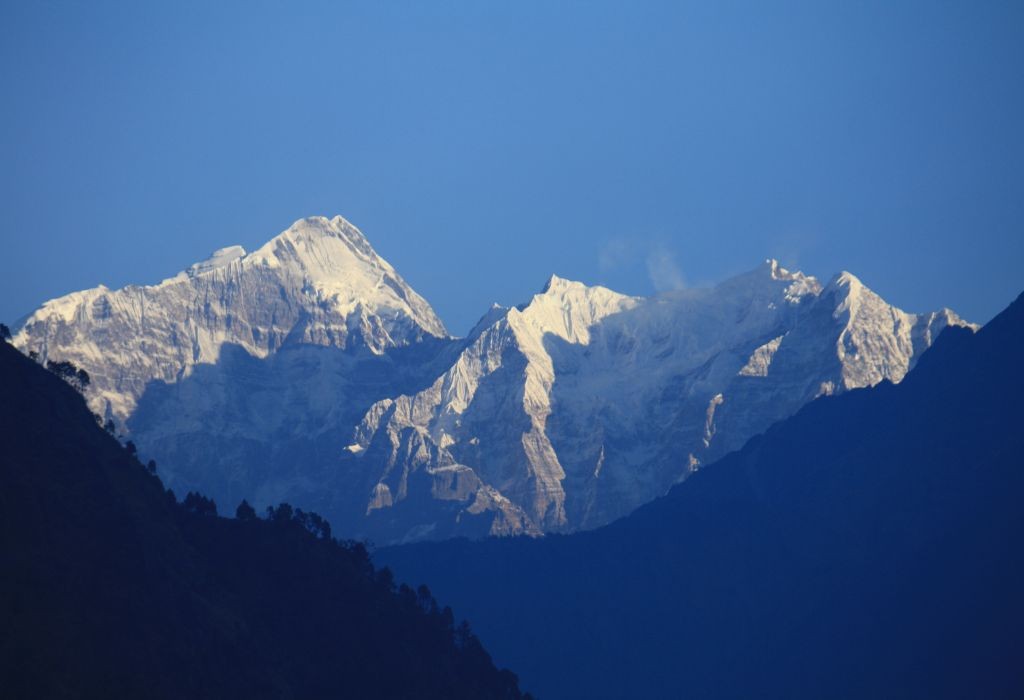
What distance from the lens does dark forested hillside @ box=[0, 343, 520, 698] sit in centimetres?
15575

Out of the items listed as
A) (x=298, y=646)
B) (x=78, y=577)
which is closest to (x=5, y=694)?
(x=78, y=577)

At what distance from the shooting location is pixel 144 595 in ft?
549

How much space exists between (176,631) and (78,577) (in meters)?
10.0

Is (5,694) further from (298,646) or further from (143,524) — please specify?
(298,646)

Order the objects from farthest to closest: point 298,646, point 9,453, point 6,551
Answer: point 298,646, point 9,453, point 6,551

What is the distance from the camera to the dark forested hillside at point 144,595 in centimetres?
15575

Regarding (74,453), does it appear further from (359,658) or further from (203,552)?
(359,658)

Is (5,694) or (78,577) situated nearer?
(5,694)

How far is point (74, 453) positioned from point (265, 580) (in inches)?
1008

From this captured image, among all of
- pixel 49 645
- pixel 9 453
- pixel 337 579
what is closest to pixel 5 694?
pixel 49 645

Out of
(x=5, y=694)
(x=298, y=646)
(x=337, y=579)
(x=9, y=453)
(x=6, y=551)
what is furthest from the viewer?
(x=337, y=579)

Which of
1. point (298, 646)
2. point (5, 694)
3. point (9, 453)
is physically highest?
point (9, 453)

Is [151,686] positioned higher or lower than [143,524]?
lower

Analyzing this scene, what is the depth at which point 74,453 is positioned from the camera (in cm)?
17538
